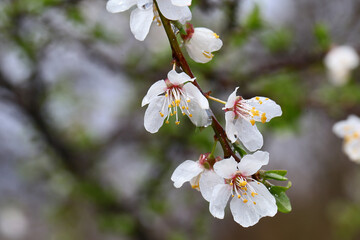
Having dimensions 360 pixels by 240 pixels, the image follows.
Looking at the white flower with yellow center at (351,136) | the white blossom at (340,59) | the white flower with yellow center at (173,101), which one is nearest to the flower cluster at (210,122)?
the white flower with yellow center at (173,101)

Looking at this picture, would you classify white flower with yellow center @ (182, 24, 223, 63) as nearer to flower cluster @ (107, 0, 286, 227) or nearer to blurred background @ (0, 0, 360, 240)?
flower cluster @ (107, 0, 286, 227)

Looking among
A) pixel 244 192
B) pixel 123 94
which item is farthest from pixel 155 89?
pixel 123 94

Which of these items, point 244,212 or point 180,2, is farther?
point 244,212

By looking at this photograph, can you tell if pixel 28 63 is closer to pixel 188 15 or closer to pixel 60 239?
pixel 188 15

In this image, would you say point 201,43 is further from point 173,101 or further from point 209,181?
point 209,181

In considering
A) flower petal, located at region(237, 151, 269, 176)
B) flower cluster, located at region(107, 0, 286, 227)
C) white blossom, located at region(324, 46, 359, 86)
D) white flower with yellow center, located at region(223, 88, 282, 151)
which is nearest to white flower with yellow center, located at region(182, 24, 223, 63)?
flower cluster, located at region(107, 0, 286, 227)

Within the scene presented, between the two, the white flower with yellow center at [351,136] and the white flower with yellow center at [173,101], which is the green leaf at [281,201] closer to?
the white flower with yellow center at [173,101]
